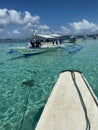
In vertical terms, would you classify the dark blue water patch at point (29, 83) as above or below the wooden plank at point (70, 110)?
below

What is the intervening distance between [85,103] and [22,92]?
471 centimetres

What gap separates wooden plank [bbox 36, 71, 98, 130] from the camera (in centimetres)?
392

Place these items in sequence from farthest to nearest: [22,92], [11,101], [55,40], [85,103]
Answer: [55,40] < [22,92] < [11,101] < [85,103]

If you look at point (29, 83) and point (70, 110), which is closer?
point (70, 110)

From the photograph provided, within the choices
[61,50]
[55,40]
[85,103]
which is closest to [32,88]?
[85,103]

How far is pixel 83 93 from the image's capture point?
563cm

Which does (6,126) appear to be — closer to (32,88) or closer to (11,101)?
(11,101)

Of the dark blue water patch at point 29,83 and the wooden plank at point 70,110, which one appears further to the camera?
the dark blue water patch at point 29,83

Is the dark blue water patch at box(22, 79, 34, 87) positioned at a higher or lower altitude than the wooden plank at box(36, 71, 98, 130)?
lower

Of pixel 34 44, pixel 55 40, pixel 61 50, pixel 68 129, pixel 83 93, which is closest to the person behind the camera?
pixel 68 129

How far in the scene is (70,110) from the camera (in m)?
4.62

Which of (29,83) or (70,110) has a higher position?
(70,110)

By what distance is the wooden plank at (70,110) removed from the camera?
154 inches

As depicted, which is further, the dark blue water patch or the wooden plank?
the dark blue water patch
